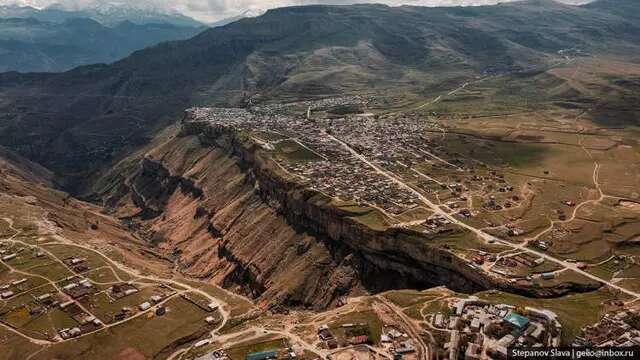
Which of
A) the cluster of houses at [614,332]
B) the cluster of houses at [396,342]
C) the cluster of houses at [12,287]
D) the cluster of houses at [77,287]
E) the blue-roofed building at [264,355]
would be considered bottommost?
the cluster of houses at [77,287]

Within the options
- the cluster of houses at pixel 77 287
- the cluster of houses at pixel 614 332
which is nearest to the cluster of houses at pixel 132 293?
the cluster of houses at pixel 77 287

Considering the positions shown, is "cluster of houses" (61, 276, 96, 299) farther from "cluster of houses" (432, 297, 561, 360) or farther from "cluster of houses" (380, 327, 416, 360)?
"cluster of houses" (432, 297, 561, 360)

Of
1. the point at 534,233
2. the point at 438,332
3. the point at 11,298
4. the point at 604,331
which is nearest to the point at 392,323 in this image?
the point at 438,332

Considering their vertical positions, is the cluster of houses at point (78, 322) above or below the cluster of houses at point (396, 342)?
below

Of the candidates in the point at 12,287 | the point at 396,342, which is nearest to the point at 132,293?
the point at 12,287

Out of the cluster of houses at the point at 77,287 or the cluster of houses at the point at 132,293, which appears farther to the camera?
the cluster of houses at the point at 77,287

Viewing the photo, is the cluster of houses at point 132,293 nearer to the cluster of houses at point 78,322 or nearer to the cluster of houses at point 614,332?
the cluster of houses at point 78,322

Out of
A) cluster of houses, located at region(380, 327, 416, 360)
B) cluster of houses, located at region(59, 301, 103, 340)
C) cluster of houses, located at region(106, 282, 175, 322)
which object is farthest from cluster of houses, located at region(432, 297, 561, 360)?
cluster of houses, located at region(59, 301, 103, 340)

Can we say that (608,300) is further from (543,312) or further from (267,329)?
(267,329)
